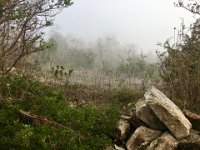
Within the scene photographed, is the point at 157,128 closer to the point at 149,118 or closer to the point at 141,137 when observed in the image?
the point at 149,118

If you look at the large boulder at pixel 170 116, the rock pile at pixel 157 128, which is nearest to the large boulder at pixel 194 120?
the rock pile at pixel 157 128

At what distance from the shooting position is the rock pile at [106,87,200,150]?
7305 mm

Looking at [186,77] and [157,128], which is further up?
[186,77]

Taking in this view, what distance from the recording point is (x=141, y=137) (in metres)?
7.61

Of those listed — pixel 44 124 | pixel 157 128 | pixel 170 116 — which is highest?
pixel 44 124

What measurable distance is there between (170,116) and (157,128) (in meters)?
0.56

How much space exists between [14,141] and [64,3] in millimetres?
5125

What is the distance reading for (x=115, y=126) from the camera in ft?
25.8

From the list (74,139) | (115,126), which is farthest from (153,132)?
(74,139)

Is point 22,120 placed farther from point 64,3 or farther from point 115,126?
point 64,3

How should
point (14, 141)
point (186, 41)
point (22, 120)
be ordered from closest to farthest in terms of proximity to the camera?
point (14, 141)
point (22, 120)
point (186, 41)

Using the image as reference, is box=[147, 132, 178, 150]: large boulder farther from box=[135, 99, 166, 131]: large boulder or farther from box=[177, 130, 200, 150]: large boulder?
box=[135, 99, 166, 131]: large boulder

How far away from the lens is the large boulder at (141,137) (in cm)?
757

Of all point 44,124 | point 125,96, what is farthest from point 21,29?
point 125,96
